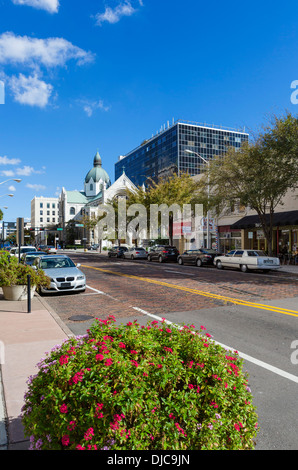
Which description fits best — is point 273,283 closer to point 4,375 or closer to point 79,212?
point 4,375

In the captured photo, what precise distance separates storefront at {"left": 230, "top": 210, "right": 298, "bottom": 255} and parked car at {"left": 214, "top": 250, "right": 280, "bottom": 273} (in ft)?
19.0

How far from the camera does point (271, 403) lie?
168 inches

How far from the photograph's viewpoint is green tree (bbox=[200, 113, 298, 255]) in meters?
20.5

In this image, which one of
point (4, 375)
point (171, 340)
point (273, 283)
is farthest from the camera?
point (273, 283)

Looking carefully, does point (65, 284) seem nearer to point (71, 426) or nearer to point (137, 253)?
point (71, 426)

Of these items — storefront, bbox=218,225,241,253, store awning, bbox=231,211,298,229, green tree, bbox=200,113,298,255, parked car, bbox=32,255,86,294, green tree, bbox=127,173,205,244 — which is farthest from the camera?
green tree, bbox=127,173,205,244

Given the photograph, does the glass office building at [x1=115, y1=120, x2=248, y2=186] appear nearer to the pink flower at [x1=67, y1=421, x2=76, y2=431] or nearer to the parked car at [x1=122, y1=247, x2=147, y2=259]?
the parked car at [x1=122, y1=247, x2=147, y2=259]

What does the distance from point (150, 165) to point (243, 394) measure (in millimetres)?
113849

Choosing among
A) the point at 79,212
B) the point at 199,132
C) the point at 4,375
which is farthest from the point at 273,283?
the point at 79,212

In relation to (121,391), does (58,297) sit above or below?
below

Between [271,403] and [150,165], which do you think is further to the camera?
[150,165]

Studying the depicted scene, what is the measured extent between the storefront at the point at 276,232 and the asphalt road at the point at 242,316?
13005 mm

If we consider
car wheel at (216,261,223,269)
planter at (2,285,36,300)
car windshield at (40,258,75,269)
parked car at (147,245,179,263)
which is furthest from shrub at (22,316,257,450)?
parked car at (147,245,179,263)
